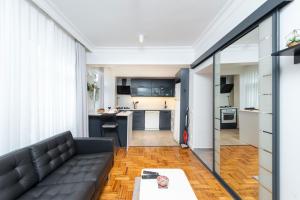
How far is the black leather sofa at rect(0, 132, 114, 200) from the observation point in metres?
1.45

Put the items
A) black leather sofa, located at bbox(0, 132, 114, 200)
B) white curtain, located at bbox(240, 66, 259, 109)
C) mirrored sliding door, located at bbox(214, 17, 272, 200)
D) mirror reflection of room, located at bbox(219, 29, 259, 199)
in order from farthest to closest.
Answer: mirror reflection of room, located at bbox(219, 29, 259, 199), white curtain, located at bbox(240, 66, 259, 109), mirrored sliding door, located at bbox(214, 17, 272, 200), black leather sofa, located at bbox(0, 132, 114, 200)

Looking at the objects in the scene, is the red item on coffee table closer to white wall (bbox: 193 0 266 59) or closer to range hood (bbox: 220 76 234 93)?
range hood (bbox: 220 76 234 93)

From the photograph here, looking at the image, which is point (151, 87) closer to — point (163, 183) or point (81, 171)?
point (81, 171)

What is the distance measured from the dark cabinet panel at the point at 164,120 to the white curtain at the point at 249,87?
4.63 m

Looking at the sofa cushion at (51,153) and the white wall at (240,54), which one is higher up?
the white wall at (240,54)

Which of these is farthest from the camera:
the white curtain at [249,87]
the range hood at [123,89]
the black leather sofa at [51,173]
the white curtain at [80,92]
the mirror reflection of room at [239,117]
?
the range hood at [123,89]

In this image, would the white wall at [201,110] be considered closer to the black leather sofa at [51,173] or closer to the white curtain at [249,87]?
the white curtain at [249,87]

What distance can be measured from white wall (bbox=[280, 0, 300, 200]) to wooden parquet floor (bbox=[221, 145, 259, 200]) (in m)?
0.75

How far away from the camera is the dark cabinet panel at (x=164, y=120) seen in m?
7.14

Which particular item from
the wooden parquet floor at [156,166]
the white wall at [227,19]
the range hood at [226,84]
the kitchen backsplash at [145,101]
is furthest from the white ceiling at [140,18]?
the kitchen backsplash at [145,101]

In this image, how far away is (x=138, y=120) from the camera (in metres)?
7.11

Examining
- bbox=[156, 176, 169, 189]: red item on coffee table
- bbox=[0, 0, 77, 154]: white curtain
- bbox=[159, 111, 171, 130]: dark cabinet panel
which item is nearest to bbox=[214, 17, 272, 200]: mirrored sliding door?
bbox=[156, 176, 169, 189]: red item on coffee table

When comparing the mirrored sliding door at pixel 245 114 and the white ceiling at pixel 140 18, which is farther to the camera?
the white ceiling at pixel 140 18

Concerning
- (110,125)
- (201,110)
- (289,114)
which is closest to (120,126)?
(110,125)
